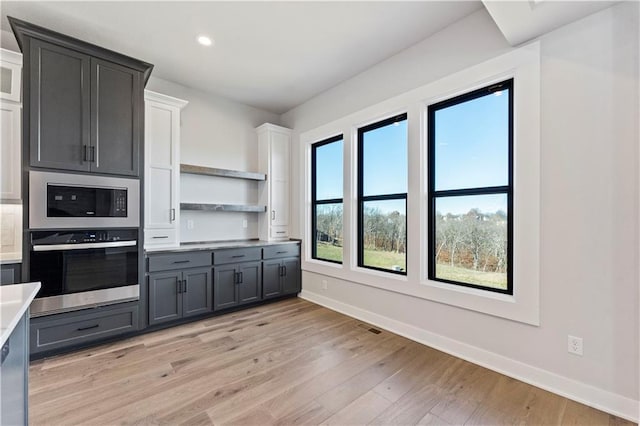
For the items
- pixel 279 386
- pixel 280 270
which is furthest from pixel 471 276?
pixel 280 270

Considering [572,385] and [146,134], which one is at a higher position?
[146,134]

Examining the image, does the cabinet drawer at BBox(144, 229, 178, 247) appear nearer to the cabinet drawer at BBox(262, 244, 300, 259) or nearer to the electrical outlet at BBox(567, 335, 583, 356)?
the cabinet drawer at BBox(262, 244, 300, 259)

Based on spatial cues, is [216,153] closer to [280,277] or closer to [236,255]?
[236,255]

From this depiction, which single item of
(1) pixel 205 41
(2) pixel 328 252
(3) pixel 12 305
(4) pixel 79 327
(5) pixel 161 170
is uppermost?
(1) pixel 205 41

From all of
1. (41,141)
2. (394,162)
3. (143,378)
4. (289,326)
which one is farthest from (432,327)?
(41,141)

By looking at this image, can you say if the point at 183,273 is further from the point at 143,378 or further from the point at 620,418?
the point at 620,418

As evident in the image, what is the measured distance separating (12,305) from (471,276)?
2994 millimetres

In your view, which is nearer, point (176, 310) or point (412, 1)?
point (412, 1)

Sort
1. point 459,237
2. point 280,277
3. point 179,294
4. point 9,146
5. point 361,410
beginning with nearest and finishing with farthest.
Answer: point 361,410
point 9,146
point 459,237
point 179,294
point 280,277

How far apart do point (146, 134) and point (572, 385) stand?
4430 mm

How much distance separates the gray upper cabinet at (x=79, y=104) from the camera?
2375 mm

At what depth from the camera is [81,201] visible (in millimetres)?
2580

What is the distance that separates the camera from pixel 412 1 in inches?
92.4

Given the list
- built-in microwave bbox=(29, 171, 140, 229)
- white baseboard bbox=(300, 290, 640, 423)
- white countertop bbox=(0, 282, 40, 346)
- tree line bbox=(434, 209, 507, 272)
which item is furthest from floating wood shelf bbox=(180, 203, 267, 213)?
tree line bbox=(434, 209, 507, 272)
